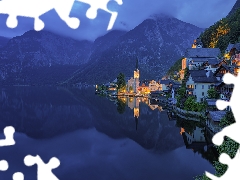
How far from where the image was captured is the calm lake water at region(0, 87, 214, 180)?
19234 millimetres

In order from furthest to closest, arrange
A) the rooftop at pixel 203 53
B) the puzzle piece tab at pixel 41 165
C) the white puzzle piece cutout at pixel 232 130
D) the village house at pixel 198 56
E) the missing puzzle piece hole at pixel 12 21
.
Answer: the rooftop at pixel 203 53 < the village house at pixel 198 56 < the puzzle piece tab at pixel 41 165 < the missing puzzle piece hole at pixel 12 21 < the white puzzle piece cutout at pixel 232 130

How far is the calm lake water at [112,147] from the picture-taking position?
19.2 metres

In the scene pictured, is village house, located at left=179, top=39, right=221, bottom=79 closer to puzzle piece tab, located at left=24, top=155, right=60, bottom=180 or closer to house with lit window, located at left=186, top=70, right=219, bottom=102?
house with lit window, located at left=186, top=70, right=219, bottom=102

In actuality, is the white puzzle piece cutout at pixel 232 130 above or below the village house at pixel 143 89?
above

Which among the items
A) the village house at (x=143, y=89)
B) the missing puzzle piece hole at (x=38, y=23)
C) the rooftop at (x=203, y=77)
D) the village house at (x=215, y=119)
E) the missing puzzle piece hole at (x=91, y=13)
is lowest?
the village house at (x=215, y=119)

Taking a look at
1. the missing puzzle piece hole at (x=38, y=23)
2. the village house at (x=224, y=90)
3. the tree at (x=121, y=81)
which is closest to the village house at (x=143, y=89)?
the tree at (x=121, y=81)

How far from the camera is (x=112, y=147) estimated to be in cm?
2697

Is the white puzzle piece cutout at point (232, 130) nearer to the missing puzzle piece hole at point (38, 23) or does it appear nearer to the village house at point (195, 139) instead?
the missing puzzle piece hole at point (38, 23)

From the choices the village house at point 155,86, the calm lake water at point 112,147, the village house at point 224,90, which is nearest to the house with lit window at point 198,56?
the calm lake water at point 112,147

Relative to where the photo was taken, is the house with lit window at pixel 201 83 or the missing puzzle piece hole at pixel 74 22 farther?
the house with lit window at pixel 201 83

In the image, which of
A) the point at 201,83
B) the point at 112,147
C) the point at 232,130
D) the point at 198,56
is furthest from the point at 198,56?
the point at 232,130

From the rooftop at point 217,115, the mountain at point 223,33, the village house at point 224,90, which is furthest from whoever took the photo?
the mountain at point 223,33

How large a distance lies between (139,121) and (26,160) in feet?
119

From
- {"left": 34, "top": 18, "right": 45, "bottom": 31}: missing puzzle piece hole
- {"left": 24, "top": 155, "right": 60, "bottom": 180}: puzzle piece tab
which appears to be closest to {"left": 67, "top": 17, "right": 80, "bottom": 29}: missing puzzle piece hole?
{"left": 34, "top": 18, "right": 45, "bottom": 31}: missing puzzle piece hole
